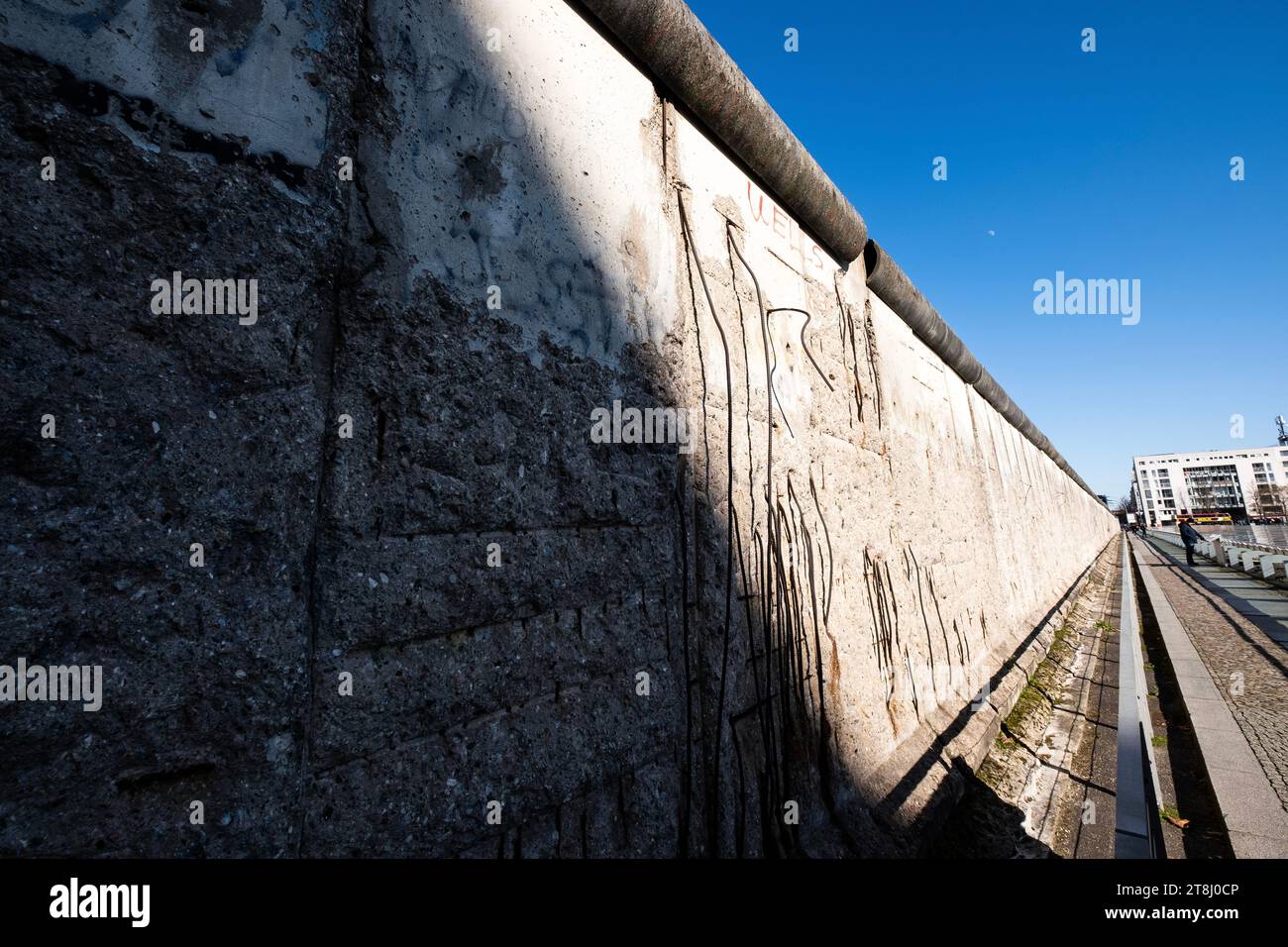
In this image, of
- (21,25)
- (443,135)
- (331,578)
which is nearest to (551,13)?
(443,135)

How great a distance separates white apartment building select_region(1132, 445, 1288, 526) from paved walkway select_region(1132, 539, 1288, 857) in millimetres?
76284

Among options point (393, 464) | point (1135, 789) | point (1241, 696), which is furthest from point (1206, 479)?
point (393, 464)

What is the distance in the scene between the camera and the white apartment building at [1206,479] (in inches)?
2763

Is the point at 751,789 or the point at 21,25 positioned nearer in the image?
Answer: the point at 21,25

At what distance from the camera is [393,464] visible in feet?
3.59

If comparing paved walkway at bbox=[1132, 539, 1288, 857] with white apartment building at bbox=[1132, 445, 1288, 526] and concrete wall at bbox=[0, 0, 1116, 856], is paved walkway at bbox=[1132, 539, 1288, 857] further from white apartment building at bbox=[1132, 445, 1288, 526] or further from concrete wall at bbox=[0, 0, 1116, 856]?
white apartment building at bbox=[1132, 445, 1288, 526]

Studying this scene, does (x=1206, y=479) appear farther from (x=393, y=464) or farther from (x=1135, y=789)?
(x=393, y=464)

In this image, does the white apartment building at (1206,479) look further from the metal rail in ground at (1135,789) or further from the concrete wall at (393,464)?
the concrete wall at (393,464)

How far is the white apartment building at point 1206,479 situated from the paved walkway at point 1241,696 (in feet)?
250

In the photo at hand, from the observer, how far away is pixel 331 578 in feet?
3.25

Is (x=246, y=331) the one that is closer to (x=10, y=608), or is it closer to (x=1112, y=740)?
(x=10, y=608)

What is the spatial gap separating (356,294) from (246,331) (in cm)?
21

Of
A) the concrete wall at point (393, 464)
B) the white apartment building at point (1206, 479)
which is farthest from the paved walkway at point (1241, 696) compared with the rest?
the white apartment building at point (1206, 479)

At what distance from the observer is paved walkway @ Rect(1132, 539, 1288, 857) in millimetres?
2906
